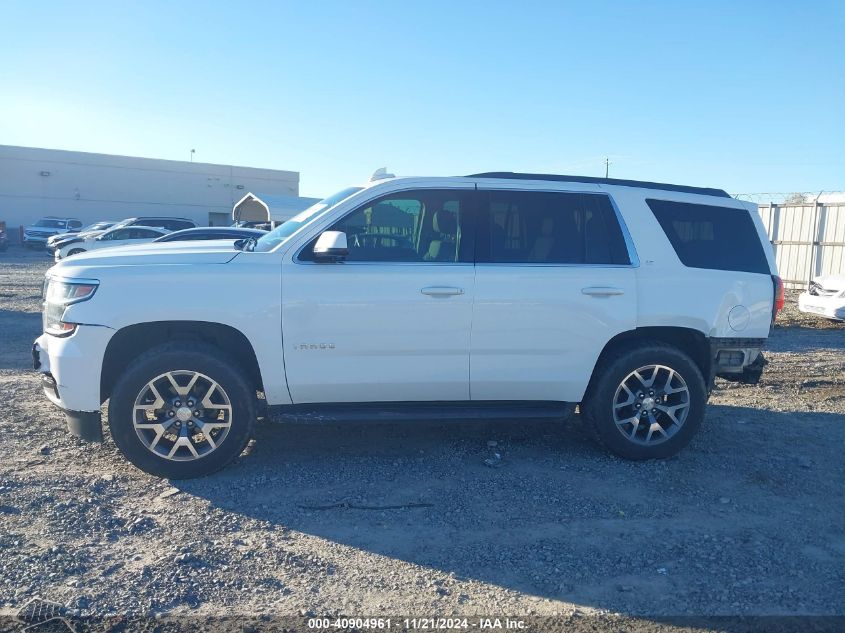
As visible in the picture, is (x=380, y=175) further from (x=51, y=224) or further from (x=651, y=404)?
(x=51, y=224)

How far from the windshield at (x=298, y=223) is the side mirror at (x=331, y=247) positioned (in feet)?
1.09

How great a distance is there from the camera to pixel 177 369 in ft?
14.7

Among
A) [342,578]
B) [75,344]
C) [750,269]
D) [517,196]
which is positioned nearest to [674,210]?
[750,269]

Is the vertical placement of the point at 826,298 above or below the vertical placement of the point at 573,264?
below

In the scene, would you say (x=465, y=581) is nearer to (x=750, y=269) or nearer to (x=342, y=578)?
(x=342, y=578)

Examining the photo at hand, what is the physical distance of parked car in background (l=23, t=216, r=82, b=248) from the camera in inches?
1336

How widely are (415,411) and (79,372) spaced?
2.25 metres

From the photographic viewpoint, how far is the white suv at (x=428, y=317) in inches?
176

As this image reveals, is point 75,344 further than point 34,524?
Yes

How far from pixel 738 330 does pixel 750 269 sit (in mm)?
501

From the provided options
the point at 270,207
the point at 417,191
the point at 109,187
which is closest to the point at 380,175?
the point at 417,191

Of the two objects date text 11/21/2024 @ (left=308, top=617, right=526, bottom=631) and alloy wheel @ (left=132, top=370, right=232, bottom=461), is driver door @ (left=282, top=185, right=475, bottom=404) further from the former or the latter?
date text 11/21/2024 @ (left=308, top=617, right=526, bottom=631)

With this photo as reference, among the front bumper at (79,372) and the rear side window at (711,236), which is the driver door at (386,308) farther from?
the rear side window at (711,236)

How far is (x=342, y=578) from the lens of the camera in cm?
348
